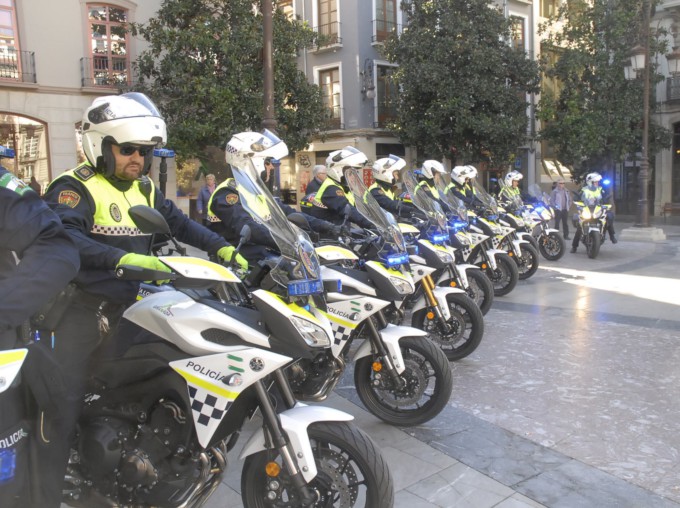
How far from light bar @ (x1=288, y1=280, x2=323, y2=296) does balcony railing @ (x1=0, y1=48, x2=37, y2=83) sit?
15.8m

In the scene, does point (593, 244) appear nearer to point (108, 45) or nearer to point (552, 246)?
point (552, 246)

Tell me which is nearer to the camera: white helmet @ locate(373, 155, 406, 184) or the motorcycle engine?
the motorcycle engine

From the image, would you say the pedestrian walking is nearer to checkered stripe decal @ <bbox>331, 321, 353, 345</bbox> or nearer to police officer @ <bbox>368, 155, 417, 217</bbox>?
police officer @ <bbox>368, 155, 417, 217</bbox>

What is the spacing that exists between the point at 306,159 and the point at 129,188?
22430 millimetres

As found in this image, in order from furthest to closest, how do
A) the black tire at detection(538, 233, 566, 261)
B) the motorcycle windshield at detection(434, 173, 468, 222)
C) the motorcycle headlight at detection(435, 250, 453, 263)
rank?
1. the black tire at detection(538, 233, 566, 261)
2. the motorcycle windshield at detection(434, 173, 468, 222)
3. the motorcycle headlight at detection(435, 250, 453, 263)

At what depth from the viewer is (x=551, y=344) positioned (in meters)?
6.14

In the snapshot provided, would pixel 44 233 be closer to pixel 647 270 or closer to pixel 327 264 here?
pixel 327 264

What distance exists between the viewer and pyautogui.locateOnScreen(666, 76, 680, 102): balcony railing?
80.0ft

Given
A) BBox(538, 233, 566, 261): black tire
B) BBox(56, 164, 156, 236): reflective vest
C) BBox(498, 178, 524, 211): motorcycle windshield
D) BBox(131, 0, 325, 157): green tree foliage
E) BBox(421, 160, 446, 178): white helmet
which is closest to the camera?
BBox(56, 164, 156, 236): reflective vest

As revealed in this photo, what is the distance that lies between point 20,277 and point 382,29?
2333cm

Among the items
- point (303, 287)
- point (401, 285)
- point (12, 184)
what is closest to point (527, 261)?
point (401, 285)

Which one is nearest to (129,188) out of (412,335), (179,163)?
(412,335)

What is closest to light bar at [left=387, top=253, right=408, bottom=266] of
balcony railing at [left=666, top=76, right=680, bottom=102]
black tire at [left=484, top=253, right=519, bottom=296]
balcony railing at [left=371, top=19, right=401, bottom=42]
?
black tire at [left=484, top=253, right=519, bottom=296]

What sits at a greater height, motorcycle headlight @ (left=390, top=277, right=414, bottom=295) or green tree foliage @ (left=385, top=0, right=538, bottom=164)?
green tree foliage @ (left=385, top=0, right=538, bottom=164)
